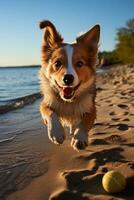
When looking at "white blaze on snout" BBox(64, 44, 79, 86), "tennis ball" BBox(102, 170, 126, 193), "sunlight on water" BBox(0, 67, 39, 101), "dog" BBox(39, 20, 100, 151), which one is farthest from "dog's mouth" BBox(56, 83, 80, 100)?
"sunlight on water" BBox(0, 67, 39, 101)

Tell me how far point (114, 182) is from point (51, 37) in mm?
2762

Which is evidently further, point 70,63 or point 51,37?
point 51,37

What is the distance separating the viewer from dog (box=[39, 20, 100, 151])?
519 cm

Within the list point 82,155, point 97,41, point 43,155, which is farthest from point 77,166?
point 97,41

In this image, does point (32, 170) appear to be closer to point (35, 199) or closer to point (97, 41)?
point (35, 199)

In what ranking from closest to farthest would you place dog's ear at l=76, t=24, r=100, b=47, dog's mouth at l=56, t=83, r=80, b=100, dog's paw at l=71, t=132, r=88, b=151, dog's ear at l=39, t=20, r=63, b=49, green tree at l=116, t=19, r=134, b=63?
1. dog's paw at l=71, t=132, r=88, b=151
2. dog's mouth at l=56, t=83, r=80, b=100
3. dog's ear at l=39, t=20, r=63, b=49
4. dog's ear at l=76, t=24, r=100, b=47
5. green tree at l=116, t=19, r=134, b=63

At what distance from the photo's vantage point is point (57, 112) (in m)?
5.62

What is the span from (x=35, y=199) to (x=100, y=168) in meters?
0.99

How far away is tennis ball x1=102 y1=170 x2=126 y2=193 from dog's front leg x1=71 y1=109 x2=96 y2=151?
33.0 inches

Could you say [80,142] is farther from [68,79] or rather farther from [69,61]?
[69,61]

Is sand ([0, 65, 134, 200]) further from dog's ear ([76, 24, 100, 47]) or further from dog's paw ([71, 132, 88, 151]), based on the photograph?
dog's ear ([76, 24, 100, 47])

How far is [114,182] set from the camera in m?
3.72

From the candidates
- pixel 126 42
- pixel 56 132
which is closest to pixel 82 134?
pixel 56 132

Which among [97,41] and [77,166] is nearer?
[77,166]
